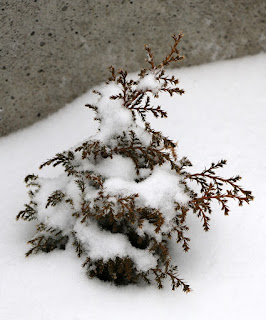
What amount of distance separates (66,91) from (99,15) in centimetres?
87

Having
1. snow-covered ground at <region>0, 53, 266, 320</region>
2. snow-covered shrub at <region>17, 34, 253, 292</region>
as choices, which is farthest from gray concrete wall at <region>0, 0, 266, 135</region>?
Result: snow-covered shrub at <region>17, 34, 253, 292</region>

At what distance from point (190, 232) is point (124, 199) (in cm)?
71

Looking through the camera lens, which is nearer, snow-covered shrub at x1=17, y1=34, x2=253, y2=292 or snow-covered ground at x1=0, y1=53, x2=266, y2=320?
snow-covered ground at x1=0, y1=53, x2=266, y2=320

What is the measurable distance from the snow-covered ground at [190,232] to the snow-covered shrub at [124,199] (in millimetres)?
117

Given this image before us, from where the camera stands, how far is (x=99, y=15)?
376 cm

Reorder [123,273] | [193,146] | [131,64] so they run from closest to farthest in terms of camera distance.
A: [123,273] → [193,146] → [131,64]

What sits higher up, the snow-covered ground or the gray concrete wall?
the gray concrete wall

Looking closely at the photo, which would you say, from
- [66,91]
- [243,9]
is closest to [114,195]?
[66,91]

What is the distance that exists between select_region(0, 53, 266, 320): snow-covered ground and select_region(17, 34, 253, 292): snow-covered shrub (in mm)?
117

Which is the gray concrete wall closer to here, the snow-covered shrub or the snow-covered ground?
the snow-covered ground

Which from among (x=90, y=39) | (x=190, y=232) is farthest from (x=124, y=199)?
(x=90, y=39)

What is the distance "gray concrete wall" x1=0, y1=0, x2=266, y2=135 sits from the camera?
3.59 m

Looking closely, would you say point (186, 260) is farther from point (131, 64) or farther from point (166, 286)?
point (131, 64)

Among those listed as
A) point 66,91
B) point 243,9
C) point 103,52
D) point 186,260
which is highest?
point 243,9
